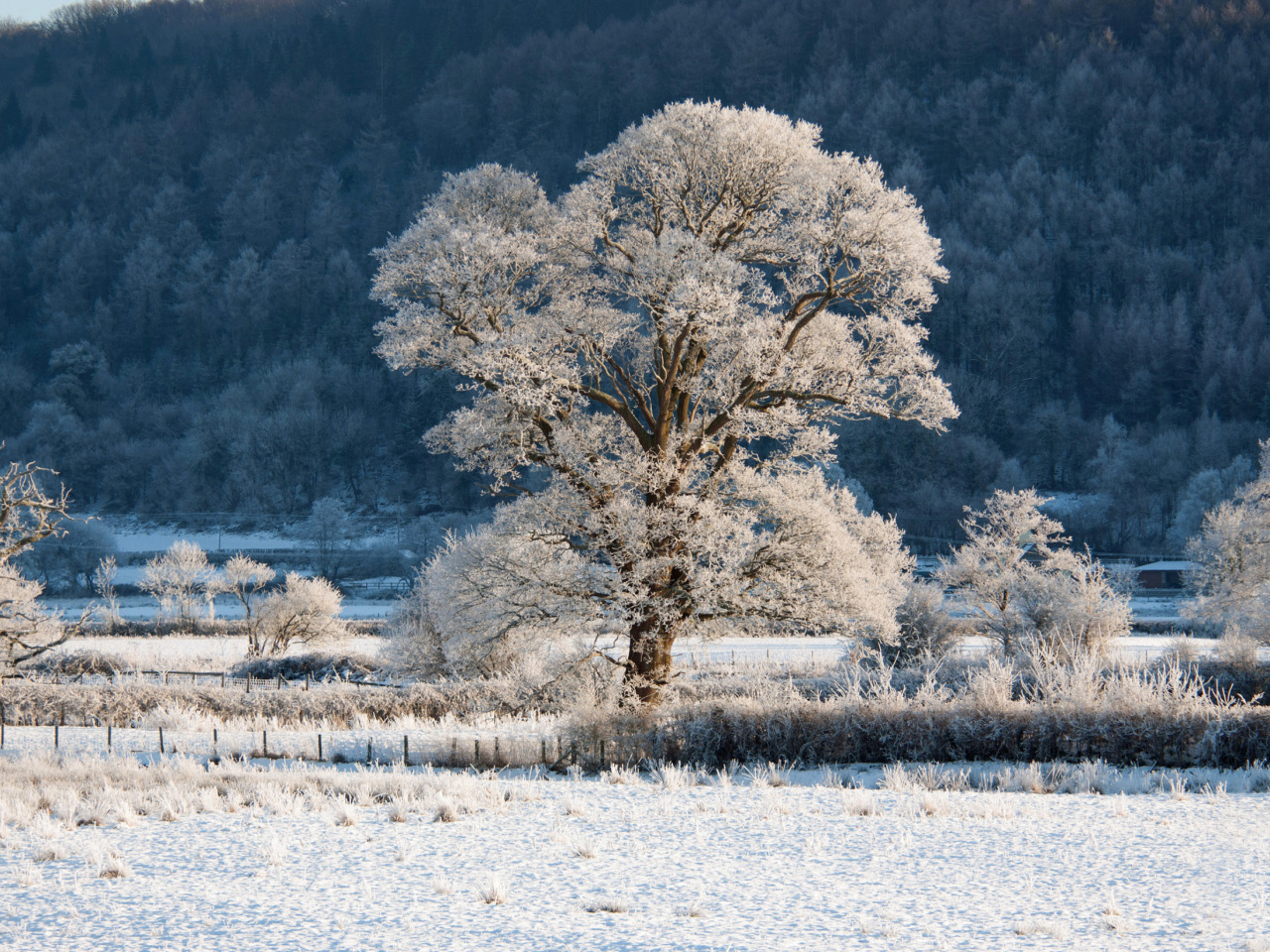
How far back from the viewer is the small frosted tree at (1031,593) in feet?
117

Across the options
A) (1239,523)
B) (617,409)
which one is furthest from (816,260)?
(1239,523)

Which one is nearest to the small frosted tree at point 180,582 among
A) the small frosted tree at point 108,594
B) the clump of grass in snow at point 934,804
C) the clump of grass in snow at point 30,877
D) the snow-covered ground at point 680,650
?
the small frosted tree at point 108,594

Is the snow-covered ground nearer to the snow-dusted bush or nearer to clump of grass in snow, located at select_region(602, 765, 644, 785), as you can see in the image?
the snow-dusted bush

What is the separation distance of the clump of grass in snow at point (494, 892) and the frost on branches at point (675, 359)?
845cm

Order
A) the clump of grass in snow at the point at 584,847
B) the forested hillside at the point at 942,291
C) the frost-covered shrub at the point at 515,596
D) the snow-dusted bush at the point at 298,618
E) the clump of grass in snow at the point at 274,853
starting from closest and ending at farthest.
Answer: the clump of grass in snow at the point at 274,853 < the clump of grass in snow at the point at 584,847 < the frost-covered shrub at the point at 515,596 < the snow-dusted bush at the point at 298,618 < the forested hillside at the point at 942,291

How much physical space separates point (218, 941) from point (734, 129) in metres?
13.6

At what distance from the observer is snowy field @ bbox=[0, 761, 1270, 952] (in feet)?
23.7

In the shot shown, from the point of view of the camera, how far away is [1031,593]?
3869cm

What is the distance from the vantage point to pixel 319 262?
176750 millimetres

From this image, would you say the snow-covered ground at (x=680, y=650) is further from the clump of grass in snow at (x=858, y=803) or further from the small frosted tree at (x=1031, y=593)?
the clump of grass in snow at (x=858, y=803)

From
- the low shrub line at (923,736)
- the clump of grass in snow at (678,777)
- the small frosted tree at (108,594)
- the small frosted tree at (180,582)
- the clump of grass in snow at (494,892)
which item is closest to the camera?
the clump of grass in snow at (494,892)

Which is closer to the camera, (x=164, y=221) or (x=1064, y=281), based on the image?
(x=1064, y=281)

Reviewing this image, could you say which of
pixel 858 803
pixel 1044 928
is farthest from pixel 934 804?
pixel 1044 928

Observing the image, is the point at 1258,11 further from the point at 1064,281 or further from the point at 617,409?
the point at 617,409
